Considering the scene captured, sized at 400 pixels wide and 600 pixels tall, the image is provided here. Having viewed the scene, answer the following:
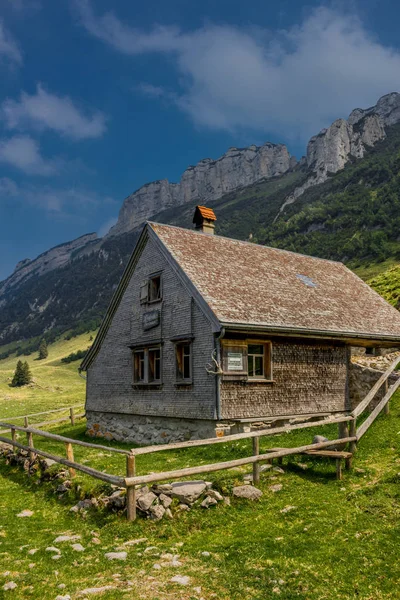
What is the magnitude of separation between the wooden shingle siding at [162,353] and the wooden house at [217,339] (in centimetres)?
5

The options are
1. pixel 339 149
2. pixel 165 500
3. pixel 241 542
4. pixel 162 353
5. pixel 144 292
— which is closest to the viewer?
pixel 241 542

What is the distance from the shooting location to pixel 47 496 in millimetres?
13102

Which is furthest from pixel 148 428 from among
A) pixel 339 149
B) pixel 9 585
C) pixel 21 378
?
pixel 339 149

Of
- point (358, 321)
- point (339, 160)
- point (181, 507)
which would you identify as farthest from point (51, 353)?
point (181, 507)

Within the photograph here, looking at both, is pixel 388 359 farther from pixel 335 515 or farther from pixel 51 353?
pixel 51 353

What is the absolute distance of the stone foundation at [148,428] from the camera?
19.6 m

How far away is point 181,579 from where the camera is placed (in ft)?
24.1

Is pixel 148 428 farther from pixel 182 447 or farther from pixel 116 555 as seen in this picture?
pixel 116 555

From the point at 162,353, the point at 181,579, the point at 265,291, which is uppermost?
the point at 265,291

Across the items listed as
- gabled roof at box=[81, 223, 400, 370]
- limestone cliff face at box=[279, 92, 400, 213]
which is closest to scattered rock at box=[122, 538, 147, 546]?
gabled roof at box=[81, 223, 400, 370]

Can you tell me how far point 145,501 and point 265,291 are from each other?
45.3ft

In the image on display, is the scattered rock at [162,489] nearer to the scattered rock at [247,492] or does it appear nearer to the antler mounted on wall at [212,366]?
the scattered rock at [247,492]

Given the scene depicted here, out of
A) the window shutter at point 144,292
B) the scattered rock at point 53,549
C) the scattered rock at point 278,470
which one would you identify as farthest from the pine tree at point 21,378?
the scattered rock at point 53,549

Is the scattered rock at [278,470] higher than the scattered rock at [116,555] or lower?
higher
